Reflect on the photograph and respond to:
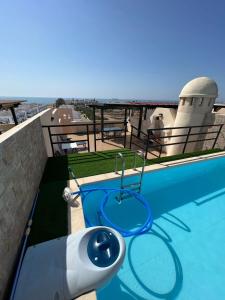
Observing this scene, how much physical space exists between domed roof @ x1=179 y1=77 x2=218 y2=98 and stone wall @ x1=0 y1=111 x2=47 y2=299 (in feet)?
29.6

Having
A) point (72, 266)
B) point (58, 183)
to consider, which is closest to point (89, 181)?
point (58, 183)

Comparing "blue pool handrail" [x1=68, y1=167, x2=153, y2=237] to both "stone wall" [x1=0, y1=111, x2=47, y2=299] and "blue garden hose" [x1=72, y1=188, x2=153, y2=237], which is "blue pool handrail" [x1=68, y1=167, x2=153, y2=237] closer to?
"blue garden hose" [x1=72, y1=188, x2=153, y2=237]

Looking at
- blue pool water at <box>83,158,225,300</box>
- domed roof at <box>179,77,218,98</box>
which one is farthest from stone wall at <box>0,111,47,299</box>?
domed roof at <box>179,77,218,98</box>

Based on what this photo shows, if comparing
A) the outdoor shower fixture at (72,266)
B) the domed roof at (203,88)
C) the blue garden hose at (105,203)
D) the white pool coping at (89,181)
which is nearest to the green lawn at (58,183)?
the white pool coping at (89,181)

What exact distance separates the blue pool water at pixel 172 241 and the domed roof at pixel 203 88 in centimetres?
583

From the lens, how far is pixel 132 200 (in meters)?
3.88

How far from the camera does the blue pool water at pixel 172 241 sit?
2.31 m

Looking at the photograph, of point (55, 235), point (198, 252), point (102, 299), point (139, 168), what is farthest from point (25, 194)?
point (198, 252)

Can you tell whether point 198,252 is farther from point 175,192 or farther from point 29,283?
point 29,283

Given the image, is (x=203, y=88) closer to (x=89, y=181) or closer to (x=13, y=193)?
(x=89, y=181)

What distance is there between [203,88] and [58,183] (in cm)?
920

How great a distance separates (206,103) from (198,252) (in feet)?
27.1

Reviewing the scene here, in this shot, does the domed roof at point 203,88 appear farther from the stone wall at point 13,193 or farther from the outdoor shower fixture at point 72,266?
the outdoor shower fixture at point 72,266

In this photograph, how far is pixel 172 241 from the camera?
9.59ft
